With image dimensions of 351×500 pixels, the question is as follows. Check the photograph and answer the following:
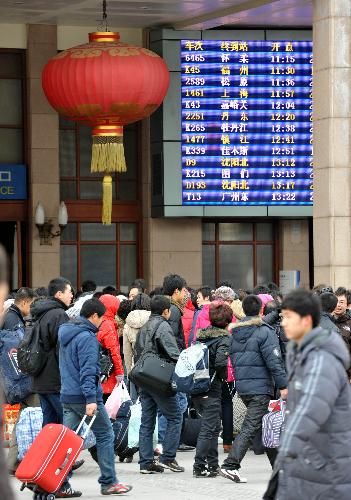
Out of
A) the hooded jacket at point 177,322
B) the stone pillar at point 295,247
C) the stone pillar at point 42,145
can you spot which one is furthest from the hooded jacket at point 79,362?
the stone pillar at point 295,247

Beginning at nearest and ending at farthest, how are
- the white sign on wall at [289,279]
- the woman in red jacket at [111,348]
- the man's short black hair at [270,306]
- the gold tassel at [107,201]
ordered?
the woman in red jacket at [111,348] < the man's short black hair at [270,306] < the gold tassel at [107,201] < the white sign on wall at [289,279]

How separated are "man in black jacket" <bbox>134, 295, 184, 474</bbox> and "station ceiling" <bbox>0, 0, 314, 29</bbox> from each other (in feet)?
35.3

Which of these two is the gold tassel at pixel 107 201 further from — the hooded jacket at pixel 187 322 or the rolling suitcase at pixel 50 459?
the rolling suitcase at pixel 50 459

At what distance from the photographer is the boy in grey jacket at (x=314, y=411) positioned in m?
7.02

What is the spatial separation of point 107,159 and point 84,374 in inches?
466

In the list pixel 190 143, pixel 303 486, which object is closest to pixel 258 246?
pixel 190 143

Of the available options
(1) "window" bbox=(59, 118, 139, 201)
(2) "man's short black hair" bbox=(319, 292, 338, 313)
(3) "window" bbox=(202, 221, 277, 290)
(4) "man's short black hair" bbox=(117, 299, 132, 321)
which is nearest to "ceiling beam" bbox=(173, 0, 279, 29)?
(1) "window" bbox=(59, 118, 139, 201)

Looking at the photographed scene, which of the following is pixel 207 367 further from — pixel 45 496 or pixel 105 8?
pixel 105 8

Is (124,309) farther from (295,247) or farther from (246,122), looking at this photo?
(295,247)

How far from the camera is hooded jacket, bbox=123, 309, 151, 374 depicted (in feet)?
50.8

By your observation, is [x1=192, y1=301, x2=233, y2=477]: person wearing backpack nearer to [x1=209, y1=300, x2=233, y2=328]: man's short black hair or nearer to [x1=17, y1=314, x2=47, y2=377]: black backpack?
[x1=209, y1=300, x2=233, y2=328]: man's short black hair

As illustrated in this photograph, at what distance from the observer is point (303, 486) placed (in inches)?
287

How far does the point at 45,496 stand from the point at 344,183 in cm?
985

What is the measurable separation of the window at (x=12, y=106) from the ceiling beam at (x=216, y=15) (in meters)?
2.89
